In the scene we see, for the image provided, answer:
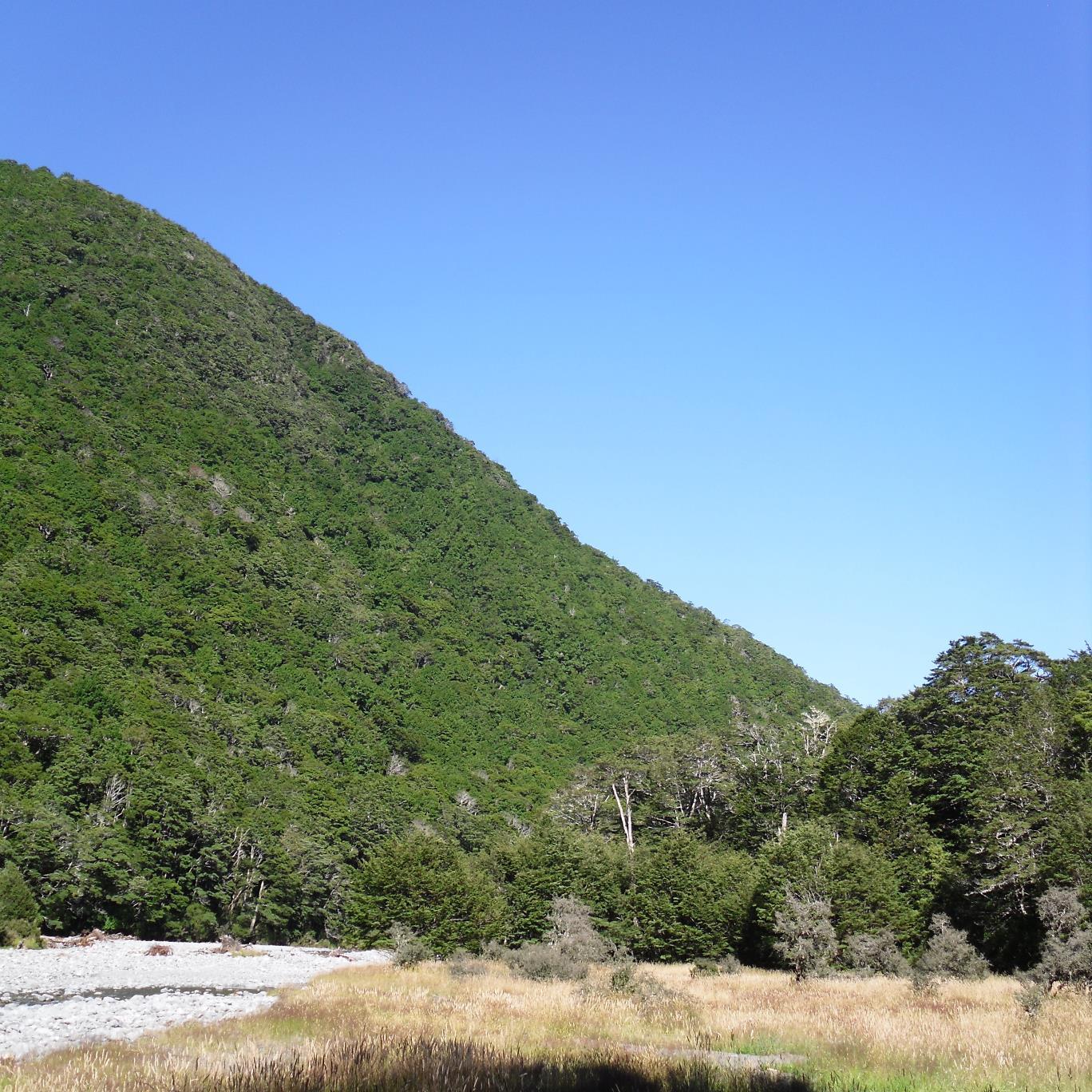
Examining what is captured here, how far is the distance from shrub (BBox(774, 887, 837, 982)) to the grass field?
677 centimetres

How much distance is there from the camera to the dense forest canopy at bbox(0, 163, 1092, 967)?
39.3m

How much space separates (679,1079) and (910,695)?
47433mm

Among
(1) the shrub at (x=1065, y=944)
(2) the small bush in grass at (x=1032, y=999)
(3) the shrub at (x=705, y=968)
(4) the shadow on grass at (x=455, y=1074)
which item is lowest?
(3) the shrub at (x=705, y=968)

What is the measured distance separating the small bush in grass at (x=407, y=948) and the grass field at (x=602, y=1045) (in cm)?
1173

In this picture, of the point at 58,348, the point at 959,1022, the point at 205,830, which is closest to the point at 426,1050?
the point at 959,1022

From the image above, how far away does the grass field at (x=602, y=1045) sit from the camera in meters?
7.32

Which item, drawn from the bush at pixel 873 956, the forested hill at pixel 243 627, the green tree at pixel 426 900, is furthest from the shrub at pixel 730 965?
the forested hill at pixel 243 627

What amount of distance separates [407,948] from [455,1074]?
29.0m

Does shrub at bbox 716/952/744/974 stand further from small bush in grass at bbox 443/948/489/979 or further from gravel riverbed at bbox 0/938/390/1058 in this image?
gravel riverbed at bbox 0/938/390/1058

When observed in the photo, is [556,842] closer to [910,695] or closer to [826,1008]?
[910,695]

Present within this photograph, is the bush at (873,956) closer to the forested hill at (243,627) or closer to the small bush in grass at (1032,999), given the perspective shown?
the small bush in grass at (1032,999)

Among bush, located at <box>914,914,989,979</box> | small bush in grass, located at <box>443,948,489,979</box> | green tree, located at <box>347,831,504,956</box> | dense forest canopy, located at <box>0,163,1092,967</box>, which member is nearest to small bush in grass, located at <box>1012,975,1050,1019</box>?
bush, located at <box>914,914,989,979</box>

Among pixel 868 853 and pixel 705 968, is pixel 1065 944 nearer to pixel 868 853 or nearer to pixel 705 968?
pixel 705 968

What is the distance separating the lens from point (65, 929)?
50.0m
